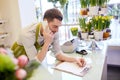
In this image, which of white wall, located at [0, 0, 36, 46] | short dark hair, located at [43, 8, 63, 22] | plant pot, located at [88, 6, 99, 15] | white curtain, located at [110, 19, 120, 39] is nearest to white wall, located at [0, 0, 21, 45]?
white wall, located at [0, 0, 36, 46]

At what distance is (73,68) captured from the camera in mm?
1283

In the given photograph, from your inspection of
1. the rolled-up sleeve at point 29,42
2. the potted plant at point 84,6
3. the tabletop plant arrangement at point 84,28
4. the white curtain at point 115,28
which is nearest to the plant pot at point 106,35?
the tabletop plant arrangement at point 84,28

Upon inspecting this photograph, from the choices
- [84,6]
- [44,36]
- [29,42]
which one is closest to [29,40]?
[29,42]

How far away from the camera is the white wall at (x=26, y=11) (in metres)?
3.01

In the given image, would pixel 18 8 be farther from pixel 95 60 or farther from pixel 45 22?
pixel 95 60

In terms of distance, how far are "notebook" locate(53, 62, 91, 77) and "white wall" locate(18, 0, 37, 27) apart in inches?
74.8

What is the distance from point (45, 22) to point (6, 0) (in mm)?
1963

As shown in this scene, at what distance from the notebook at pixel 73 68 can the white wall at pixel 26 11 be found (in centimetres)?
190

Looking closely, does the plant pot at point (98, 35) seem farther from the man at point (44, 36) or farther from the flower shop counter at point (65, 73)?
the man at point (44, 36)

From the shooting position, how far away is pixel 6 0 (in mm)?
3002

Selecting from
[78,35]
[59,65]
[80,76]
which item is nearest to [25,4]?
[78,35]

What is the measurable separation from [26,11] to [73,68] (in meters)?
2.16

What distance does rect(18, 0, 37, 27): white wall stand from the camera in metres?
3.01

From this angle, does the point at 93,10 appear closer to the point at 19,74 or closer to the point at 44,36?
the point at 44,36
